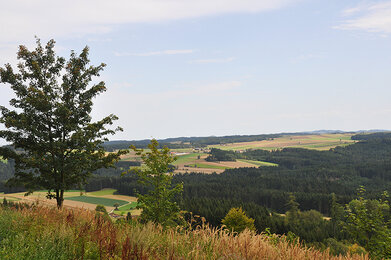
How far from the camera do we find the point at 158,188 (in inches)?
750

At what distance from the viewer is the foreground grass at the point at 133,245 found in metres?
4.99

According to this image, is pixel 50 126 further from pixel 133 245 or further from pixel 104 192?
pixel 104 192

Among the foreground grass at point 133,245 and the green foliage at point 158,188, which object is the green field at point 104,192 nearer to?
the green foliage at point 158,188

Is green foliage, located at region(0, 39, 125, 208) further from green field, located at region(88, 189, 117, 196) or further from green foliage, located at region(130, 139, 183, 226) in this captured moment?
green field, located at region(88, 189, 117, 196)

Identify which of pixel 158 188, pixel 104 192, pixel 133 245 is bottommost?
pixel 104 192

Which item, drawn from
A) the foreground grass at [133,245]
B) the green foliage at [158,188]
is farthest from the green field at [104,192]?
the foreground grass at [133,245]

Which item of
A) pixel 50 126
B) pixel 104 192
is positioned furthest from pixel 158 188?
pixel 104 192

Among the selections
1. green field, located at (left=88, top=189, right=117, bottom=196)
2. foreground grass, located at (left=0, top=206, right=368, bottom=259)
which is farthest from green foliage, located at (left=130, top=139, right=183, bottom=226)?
green field, located at (left=88, top=189, right=117, bottom=196)

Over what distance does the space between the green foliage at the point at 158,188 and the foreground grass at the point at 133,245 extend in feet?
39.1

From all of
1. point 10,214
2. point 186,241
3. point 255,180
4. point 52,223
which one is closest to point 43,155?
point 10,214

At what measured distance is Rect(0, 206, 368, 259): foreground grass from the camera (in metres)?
4.99

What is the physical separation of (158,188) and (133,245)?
558 inches

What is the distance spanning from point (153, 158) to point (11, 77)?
34.4 feet

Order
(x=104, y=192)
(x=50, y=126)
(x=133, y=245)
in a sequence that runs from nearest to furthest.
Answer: (x=133, y=245), (x=50, y=126), (x=104, y=192)
